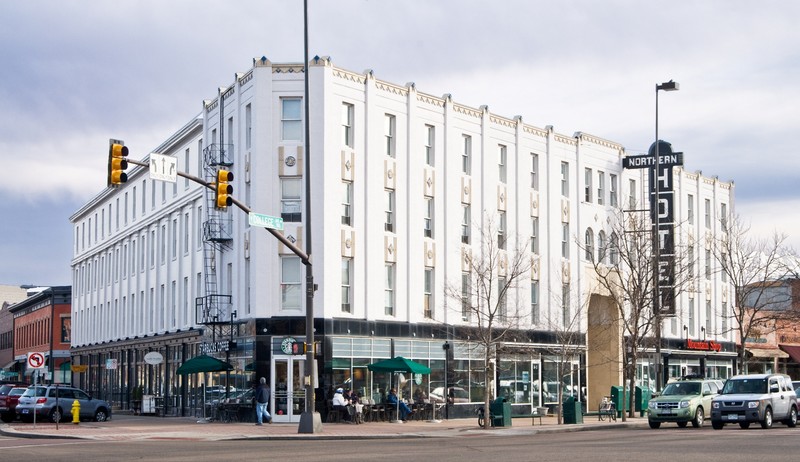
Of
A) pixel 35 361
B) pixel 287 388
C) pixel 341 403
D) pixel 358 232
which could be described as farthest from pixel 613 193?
pixel 35 361

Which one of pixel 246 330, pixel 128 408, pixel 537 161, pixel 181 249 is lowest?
pixel 128 408

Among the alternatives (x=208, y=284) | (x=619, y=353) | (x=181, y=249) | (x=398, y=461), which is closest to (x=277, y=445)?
(x=398, y=461)

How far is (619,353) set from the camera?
193 feet

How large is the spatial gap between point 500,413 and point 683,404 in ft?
Result: 21.5

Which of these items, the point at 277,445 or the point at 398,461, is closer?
the point at 398,461

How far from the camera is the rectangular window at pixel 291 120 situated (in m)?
43.8

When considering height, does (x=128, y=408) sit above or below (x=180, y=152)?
below

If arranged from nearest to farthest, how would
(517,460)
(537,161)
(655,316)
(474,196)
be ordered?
(517,460) < (655,316) < (474,196) < (537,161)

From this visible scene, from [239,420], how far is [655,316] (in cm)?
1819

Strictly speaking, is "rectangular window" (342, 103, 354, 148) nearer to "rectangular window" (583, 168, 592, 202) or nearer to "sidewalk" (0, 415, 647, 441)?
"sidewalk" (0, 415, 647, 441)

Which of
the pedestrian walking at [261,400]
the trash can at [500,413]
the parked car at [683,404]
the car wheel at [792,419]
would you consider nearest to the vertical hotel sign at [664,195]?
the parked car at [683,404]

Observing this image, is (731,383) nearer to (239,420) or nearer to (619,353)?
(239,420)

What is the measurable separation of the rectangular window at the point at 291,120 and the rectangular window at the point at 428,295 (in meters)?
9.06

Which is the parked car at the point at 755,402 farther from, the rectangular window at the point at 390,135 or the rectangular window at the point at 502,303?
the rectangular window at the point at 390,135
